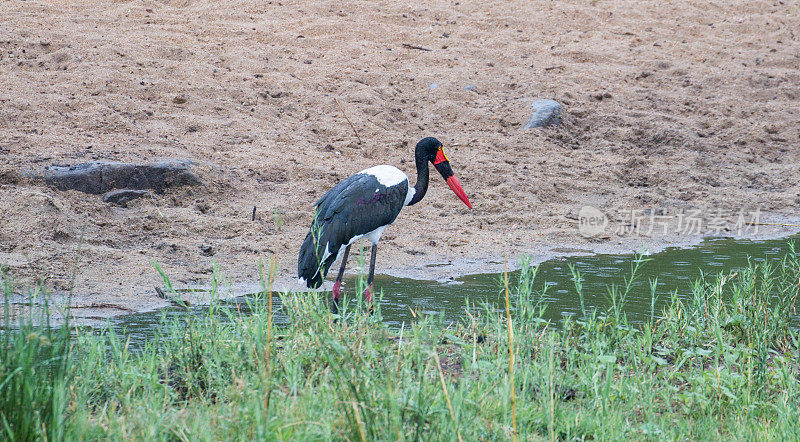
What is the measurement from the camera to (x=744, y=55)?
384 inches

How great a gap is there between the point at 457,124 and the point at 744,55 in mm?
4166

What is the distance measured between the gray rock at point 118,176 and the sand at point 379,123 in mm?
121

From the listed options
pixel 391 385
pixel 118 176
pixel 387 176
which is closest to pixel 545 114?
pixel 387 176

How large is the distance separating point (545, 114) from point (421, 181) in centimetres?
283

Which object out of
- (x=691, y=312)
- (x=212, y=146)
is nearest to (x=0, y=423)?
(x=691, y=312)

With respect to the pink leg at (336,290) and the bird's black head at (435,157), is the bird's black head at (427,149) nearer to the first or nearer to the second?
the bird's black head at (435,157)

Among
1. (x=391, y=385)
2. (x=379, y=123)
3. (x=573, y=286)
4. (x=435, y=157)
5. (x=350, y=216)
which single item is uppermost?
(x=379, y=123)

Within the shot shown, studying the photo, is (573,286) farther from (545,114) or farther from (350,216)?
(545,114)

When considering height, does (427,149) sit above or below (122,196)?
above

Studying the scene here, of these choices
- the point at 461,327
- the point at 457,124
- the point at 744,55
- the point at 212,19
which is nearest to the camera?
the point at 461,327

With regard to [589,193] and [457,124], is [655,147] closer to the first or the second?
[589,193]

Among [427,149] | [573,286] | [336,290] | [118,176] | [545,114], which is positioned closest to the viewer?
[336,290]

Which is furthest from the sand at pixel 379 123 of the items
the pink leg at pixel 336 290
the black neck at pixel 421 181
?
the pink leg at pixel 336 290

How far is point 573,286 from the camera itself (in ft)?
16.7
